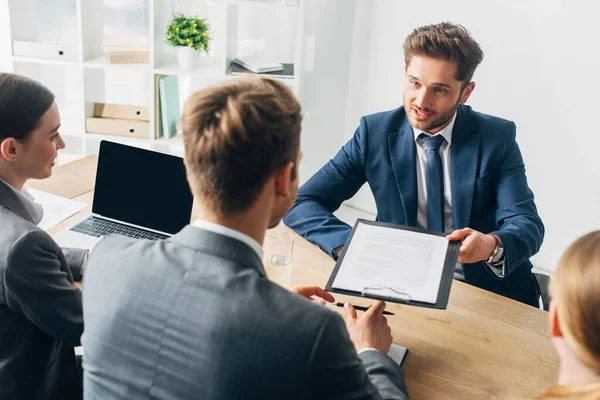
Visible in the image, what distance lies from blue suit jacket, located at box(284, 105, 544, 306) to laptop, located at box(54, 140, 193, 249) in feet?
1.15

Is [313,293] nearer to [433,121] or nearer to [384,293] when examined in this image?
[384,293]

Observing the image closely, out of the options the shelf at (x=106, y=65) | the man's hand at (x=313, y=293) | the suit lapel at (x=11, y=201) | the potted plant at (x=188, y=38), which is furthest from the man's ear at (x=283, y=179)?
the shelf at (x=106, y=65)

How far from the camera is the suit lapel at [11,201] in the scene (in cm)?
148

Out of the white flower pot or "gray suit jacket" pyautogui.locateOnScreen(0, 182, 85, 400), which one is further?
the white flower pot

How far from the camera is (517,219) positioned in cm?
200

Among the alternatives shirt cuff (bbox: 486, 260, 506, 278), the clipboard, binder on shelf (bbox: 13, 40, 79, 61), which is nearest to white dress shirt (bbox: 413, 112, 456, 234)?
shirt cuff (bbox: 486, 260, 506, 278)

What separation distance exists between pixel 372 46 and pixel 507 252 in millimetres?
2126

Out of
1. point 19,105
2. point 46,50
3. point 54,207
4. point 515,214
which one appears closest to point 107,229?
point 54,207

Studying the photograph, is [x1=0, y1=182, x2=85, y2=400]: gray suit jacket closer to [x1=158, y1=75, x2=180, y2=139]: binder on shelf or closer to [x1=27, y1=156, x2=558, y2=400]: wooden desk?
[x1=27, y1=156, x2=558, y2=400]: wooden desk

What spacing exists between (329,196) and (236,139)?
1.14 metres

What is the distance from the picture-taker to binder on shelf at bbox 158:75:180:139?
11.4 feet

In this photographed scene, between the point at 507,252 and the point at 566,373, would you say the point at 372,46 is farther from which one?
the point at 566,373

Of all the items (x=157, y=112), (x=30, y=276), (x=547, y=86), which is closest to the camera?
(x=30, y=276)

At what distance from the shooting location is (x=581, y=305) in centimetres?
94
